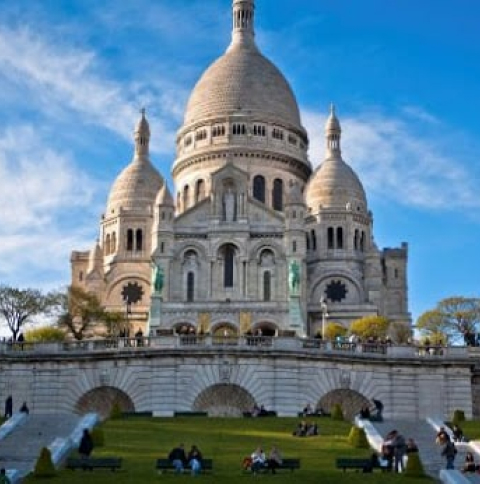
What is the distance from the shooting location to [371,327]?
95500mm

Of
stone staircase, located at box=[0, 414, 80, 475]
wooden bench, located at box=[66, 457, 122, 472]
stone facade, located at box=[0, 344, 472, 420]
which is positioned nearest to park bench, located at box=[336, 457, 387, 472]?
wooden bench, located at box=[66, 457, 122, 472]

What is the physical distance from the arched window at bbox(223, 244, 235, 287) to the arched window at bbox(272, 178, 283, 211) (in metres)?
14.4

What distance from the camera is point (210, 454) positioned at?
3719 cm

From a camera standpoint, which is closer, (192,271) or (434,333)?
(434,333)

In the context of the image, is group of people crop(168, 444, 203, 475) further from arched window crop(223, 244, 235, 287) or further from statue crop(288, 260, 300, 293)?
arched window crop(223, 244, 235, 287)

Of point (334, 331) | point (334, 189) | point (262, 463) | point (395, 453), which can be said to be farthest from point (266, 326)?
point (262, 463)

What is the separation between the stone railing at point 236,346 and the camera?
52.2 metres

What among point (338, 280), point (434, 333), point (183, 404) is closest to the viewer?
point (183, 404)

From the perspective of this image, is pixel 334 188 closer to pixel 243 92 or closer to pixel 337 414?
pixel 243 92

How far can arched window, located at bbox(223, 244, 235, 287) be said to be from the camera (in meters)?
108

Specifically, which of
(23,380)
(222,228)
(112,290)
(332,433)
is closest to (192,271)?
(222,228)

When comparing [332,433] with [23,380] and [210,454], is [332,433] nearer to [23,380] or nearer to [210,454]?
[210,454]

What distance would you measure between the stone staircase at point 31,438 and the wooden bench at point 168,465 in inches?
149

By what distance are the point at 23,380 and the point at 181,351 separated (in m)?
7.77
